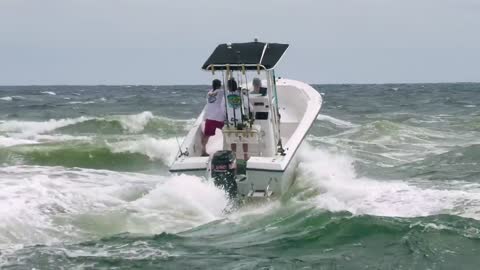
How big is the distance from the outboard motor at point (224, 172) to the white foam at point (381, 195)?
1192mm

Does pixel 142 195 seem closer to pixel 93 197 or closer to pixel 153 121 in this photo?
pixel 93 197

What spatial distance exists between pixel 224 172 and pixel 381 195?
2365 mm

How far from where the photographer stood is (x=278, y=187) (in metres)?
8.91

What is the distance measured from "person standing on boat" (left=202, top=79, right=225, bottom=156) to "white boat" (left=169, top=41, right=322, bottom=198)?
17 centimetres

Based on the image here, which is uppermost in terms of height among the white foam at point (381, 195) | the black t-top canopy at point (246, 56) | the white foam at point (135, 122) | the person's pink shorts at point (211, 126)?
the black t-top canopy at point (246, 56)

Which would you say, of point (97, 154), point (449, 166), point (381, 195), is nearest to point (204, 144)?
point (381, 195)

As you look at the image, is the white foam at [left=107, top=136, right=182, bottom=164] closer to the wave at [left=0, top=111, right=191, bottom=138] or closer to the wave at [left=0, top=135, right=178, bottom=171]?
the wave at [left=0, top=135, right=178, bottom=171]

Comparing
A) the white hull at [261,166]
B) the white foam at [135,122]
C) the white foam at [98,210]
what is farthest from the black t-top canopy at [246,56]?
the white foam at [135,122]

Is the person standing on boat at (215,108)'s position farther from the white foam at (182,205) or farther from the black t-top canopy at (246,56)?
the white foam at (182,205)

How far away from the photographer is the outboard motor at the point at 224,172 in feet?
28.2

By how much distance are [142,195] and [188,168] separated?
1735mm

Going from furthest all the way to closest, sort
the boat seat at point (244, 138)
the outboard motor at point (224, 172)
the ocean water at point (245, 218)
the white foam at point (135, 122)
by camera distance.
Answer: the white foam at point (135, 122) < the boat seat at point (244, 138) < the outboard motor at point (224, 172) < the ocean water at point (245, 218)

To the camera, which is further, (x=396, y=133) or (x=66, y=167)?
(x=396, y=133)

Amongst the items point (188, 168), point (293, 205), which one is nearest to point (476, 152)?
point (293, 205)
